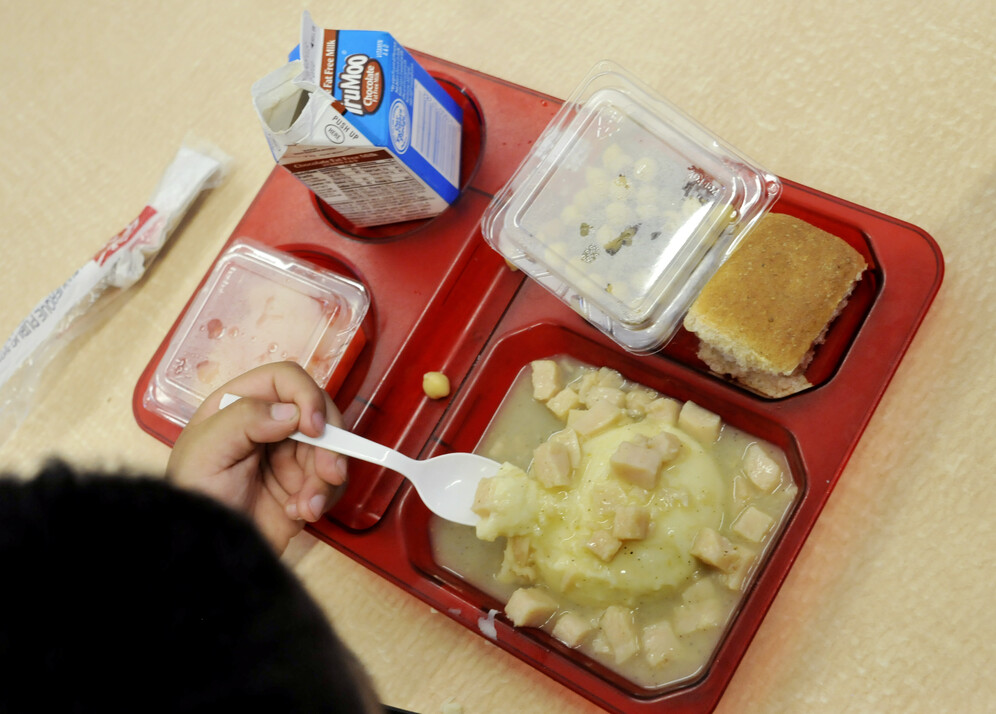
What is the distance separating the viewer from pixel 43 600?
17.3 inches

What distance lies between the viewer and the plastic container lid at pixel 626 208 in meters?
1.07

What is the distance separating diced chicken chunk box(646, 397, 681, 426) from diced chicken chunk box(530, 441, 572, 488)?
162 millimetres

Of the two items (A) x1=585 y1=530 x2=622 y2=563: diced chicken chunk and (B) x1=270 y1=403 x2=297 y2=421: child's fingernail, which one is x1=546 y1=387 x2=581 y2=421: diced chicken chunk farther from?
(B) x1=270 y1=403 x2=297 y2=421: child's fingernail

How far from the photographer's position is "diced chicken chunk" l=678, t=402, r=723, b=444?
3.80 feet

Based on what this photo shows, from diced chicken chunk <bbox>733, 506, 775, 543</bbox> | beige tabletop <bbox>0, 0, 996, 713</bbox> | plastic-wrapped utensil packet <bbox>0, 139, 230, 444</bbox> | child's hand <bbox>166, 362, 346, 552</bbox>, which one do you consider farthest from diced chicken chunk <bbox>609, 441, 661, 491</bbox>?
plastic-wrapped utensil packet <bbox>0, 139, 230, 444</bbox>

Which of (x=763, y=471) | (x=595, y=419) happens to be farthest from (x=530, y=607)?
(x=763, y=471)

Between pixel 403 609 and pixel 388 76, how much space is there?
0.87 metres

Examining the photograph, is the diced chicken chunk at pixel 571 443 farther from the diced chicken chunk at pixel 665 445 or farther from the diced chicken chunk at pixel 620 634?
the diced chicken chunk at pixel 620 634

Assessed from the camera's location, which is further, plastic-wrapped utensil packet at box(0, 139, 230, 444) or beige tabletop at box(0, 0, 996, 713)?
plastic-wrapped utensil packet at box(0, 139, 230, 444)

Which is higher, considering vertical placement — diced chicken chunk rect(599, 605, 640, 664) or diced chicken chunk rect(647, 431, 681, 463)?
diced chicken chunk rect(647, 431, 681, 463)

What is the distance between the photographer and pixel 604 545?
1077 mm

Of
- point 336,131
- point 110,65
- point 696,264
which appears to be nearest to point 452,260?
point 336,131

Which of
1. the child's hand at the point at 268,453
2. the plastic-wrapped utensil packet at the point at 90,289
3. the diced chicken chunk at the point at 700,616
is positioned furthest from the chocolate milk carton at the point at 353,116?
the diced chicken chunk at the point at 700,616

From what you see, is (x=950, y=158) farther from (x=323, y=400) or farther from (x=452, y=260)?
(x=323, y=400)
